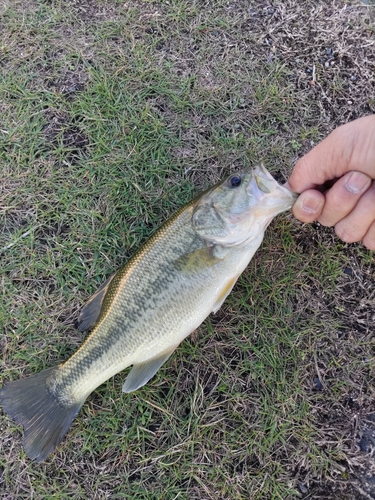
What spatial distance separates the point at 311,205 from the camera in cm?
250

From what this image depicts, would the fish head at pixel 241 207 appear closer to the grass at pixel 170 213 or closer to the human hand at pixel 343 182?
the human hand at pixel 343 182

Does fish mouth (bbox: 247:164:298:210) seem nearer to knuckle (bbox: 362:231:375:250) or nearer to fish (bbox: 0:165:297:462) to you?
fish (bbox: 0:165:297:462)

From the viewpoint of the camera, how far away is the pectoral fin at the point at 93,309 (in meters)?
2.74

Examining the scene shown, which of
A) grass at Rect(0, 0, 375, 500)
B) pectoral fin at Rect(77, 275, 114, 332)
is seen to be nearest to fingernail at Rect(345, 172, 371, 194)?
grass at Rect(0, 0, 375, 500)

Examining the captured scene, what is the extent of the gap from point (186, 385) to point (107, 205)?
5.02ft

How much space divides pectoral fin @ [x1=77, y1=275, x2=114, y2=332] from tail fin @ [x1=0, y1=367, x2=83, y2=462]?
1.16 ft

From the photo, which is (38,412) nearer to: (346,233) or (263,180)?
(263,180)

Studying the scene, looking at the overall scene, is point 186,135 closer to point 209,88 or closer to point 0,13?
point 209,88

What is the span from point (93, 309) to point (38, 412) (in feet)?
2.56

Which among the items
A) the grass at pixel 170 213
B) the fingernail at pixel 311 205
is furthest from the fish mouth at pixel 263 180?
the grass at pixel 170 213

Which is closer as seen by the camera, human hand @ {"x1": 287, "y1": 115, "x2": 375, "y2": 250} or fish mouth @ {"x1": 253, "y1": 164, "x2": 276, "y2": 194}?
human hand @ {"x1": 287, "y1": 115, "x2": 375, "y2": 250}

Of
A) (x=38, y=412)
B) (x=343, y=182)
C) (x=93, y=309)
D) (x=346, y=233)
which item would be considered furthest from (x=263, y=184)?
(x=38, y=412)

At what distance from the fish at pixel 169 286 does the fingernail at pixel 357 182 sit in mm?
370

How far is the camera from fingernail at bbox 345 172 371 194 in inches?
92.7
